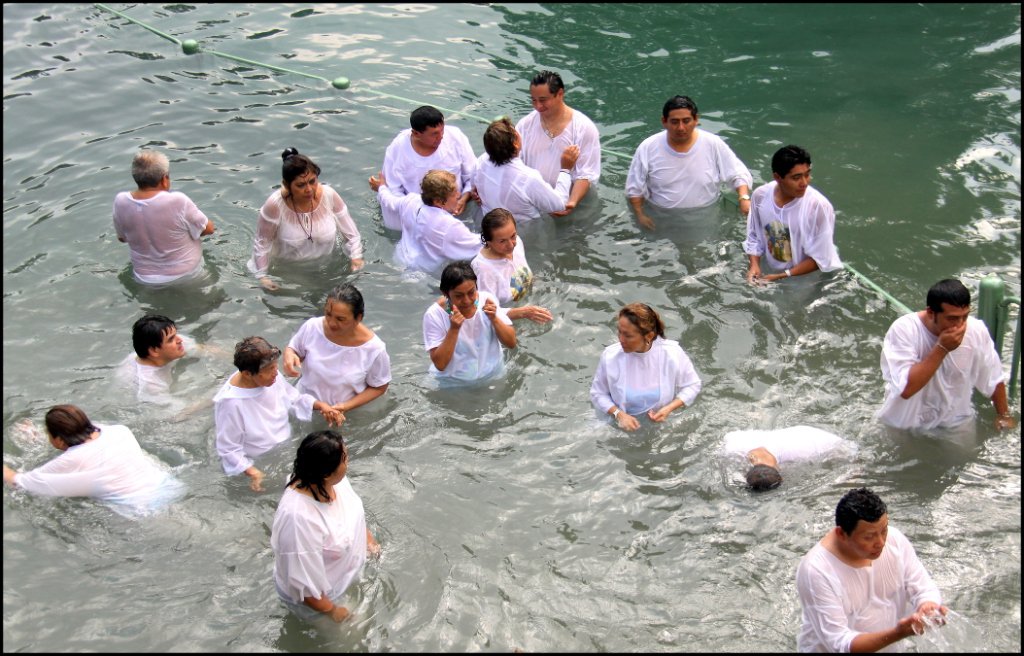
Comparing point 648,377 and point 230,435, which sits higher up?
point 648,377

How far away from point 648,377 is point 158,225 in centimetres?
485

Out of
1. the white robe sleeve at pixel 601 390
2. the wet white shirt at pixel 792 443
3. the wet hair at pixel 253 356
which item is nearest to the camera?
the wet hair at pixel 253 356

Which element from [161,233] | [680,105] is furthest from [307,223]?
[680,105]

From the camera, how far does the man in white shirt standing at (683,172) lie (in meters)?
10.1

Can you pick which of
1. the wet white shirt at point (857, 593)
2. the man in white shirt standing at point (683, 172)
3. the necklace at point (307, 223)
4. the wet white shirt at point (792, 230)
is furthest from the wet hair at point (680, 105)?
the wet white shirt at point (857, 593)

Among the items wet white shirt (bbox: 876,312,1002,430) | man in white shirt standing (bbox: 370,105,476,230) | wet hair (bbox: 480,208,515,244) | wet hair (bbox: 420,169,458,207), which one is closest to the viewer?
wet white shirt (bbox: 876,312,1002,430)

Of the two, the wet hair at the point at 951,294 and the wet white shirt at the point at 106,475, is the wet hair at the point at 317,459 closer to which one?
the wet white shirt at the point at 106,475

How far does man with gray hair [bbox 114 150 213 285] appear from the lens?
941 centimetres

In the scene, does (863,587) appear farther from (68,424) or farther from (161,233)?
(161,233)

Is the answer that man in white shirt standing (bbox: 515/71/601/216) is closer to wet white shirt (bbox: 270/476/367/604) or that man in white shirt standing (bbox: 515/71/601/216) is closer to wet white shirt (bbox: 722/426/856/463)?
wet white shirt (bbox: 722/426/856/463)

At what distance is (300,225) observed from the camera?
9.73 m

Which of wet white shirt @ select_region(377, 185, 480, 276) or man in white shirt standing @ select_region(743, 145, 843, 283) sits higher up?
man in white shirt standing @ select_region(743, 145, 843, 283)

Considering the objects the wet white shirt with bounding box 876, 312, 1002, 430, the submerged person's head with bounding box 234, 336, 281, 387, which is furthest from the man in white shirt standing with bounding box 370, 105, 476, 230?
the wet white shirt with bounding box 876, 312, 1002, 430

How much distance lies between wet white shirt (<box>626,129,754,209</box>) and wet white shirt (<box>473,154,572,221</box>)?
0.88 meters
